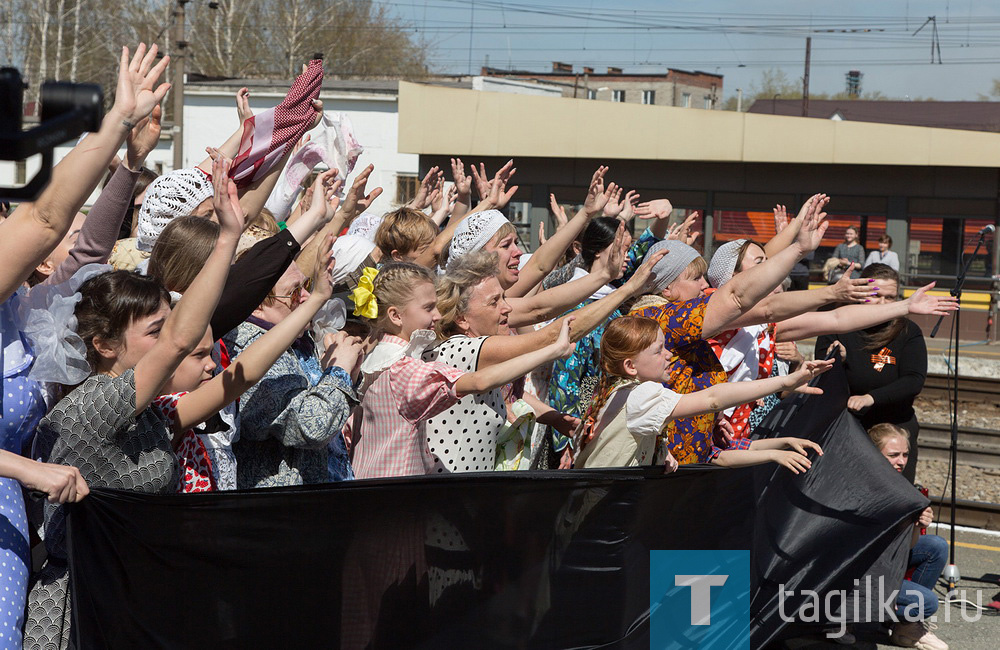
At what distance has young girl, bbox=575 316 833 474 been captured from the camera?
411 centimetres

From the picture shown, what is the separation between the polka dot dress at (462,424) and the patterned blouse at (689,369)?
101 cm

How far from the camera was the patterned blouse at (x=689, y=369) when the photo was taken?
4730 millimetres

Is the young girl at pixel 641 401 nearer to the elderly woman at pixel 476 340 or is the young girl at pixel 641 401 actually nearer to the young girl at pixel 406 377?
the elderly woman at pixel 476 340

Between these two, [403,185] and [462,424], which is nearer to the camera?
[462,424]

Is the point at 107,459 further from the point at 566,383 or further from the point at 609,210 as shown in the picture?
the point at 609,210

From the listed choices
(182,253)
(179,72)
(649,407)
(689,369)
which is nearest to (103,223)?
(182,253)

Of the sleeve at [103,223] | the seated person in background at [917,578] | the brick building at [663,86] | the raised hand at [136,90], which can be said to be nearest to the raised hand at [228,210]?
the raised hand at [136,90]

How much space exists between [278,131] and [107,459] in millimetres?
1735

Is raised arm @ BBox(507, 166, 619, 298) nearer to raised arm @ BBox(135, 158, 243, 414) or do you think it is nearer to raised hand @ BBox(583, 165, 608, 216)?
raised hand @ BBox(583, 165, 608, 216)

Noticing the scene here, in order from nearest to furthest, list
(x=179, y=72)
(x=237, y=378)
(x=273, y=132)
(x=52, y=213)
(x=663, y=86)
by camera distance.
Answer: (x=52, y=213)
(x=237, y=378)
(x=273, y=132)
(x=179, y=72)
(x=663, y=86)

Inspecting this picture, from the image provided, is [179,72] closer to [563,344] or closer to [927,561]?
[927,561]

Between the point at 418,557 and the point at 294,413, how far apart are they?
2.09 ft

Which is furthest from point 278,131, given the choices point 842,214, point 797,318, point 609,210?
point 842,214

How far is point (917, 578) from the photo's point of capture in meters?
5.78
